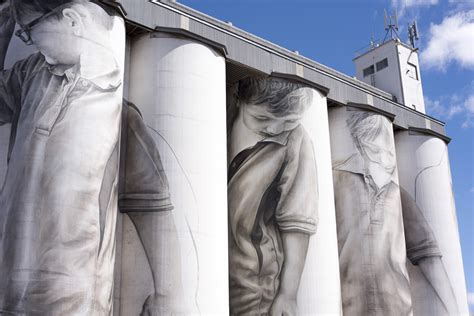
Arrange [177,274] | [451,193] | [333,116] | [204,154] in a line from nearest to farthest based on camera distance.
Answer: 1. [177,274]
2. [204,154]
3. [333,116]
4. [451,193]

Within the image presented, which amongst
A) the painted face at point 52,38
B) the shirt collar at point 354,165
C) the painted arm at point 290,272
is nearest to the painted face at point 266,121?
the shirt collar at point 354,165

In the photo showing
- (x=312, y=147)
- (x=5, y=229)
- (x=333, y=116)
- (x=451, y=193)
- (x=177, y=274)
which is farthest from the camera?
(x=451, y=193)

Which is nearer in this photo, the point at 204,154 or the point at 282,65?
the point at 204,154

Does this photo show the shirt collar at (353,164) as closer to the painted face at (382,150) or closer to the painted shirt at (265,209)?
the painted face at (382,150)

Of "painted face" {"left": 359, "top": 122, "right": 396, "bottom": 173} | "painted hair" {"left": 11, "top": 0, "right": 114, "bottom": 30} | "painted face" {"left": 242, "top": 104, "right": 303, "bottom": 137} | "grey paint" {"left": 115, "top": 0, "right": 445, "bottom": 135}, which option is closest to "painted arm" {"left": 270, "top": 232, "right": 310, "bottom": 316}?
"painted face" {"left": 242, "top": 104, "right": 303, "bottom": 137}

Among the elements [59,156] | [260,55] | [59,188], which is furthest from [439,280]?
[59,156]

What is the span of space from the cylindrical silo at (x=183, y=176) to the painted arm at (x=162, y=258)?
37 millimetres

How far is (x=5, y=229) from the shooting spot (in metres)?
19.5

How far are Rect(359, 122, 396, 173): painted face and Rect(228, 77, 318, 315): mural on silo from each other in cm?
502

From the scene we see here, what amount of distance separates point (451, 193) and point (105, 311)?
25601mm

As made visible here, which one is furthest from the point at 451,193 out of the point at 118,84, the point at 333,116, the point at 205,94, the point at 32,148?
the point at 32,148

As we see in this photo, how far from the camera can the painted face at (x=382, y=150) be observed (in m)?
33.5

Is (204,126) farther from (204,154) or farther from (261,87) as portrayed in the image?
(261,87)

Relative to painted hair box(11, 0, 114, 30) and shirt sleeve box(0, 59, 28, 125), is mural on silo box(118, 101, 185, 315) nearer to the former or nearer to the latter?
painted hair box(11, 0, 114, 30)
